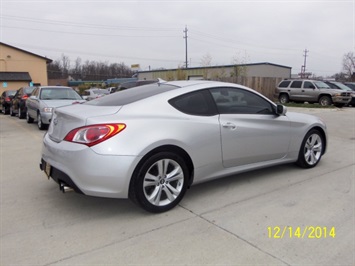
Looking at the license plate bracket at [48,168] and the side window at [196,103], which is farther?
the side window at [196,103]

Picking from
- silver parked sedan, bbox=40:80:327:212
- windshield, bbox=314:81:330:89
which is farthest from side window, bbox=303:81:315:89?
silver parked sedan, bbox=40:80:327:212

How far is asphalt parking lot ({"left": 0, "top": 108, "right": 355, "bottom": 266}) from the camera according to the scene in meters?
2.82

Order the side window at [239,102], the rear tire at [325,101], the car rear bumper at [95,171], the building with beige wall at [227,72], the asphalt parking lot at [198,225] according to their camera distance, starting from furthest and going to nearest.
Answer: the building with beige wall at [227,72], the rear tire at [325,101], the side window at [239,102], the car rear bumper at [95,171], the asphalt parking lot at [198,225]

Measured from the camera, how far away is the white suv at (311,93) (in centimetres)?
2044

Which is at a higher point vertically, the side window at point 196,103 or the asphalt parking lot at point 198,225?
the side window at point 196,103

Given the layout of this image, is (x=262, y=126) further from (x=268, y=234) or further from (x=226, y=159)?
(x=268, y=234)

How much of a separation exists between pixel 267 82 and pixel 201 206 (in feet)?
80.0

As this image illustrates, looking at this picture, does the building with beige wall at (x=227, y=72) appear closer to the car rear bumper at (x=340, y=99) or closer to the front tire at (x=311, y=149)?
the car rear bumper at (x=340, y=99)

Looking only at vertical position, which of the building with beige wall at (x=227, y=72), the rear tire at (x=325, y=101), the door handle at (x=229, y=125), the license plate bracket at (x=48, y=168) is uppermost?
the building with beige wall at (x=227, y=72)

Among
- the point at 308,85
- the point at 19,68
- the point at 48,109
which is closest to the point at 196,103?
the point at 48,109

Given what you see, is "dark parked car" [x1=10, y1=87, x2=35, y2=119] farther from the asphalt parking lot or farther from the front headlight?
the asphalt parking lot

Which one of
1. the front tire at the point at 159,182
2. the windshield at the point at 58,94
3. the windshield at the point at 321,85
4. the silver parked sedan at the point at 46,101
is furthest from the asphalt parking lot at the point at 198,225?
the windshield at the point at 321,85

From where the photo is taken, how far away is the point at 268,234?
10.5 feet

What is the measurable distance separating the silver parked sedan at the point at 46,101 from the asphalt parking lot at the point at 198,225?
5.29m
